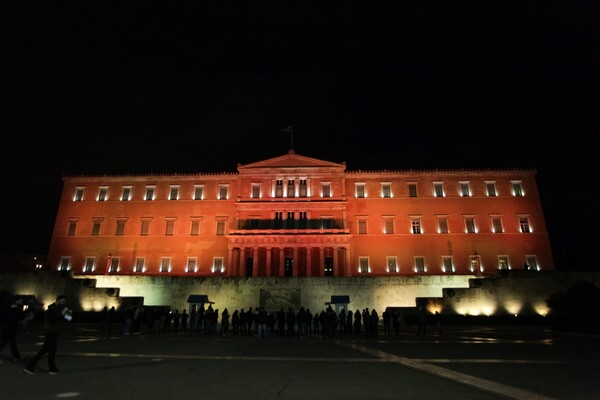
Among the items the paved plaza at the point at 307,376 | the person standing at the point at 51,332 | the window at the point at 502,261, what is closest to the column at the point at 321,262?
the window at the point at 502,261

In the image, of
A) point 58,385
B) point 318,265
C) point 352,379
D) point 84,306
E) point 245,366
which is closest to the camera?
point 58,385

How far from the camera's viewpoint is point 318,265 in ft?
149

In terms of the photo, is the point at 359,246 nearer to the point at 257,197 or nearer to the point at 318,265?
the point at 318,265

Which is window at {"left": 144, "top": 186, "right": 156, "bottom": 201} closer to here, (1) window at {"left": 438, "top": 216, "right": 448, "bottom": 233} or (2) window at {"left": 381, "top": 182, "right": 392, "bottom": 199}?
(2) window at {"left": 381, "top": 182, "right": 392, "bottom": 199}

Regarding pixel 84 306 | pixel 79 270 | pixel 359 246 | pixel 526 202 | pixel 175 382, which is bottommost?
pixel 175 382

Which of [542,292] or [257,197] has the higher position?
[257,197]

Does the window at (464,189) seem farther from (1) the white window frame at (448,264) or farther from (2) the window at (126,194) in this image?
(2) the window at (126,194)

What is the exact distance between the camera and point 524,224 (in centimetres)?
4553

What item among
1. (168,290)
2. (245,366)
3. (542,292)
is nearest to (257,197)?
(168,290)

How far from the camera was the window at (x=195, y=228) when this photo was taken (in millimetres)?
47094

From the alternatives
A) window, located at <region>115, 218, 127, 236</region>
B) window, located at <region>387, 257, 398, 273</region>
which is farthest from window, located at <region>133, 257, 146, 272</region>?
window, located at <region>387, 257, 398, 273</region>

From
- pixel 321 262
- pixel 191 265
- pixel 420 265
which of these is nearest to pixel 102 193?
pixel 191 265

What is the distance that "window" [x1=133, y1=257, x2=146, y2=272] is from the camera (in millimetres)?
45969

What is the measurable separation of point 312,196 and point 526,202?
86.6 ft
